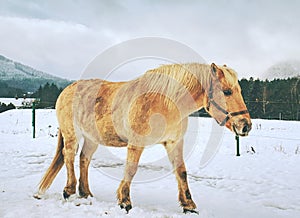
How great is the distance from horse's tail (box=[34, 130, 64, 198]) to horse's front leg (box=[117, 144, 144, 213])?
48.8 inches


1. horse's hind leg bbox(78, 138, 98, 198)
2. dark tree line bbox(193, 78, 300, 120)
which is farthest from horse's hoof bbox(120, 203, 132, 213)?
dark tree line bbox(193, 78, 300, 120)

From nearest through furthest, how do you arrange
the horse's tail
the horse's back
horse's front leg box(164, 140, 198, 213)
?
horse's front leg box(164, 140, 198, 213), the horse's back, the horse's tail

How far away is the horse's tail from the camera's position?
3684mm

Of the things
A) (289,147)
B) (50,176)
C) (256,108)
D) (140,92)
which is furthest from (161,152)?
(256,108)

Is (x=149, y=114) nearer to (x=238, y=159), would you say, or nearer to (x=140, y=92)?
(x=140, y=92)

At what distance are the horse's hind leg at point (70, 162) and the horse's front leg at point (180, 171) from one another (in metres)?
1.40

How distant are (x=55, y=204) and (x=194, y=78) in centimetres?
247

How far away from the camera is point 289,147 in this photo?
8.16 m

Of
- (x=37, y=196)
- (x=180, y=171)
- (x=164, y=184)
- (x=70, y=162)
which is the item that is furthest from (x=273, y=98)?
(x=37, y=196)

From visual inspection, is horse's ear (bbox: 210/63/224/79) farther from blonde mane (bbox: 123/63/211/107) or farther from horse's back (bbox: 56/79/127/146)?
horse's back (bbox: 56/79/127/146)

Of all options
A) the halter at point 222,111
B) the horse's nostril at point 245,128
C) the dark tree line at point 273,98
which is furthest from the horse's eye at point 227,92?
the dark tree line at point 273,98

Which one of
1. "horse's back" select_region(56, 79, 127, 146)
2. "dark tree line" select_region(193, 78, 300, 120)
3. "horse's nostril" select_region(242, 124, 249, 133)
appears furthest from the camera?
"dark tree line" select_region(193, 78, 300, 120)

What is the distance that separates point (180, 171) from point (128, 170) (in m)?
0.69

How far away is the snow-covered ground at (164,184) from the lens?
3.30 m
